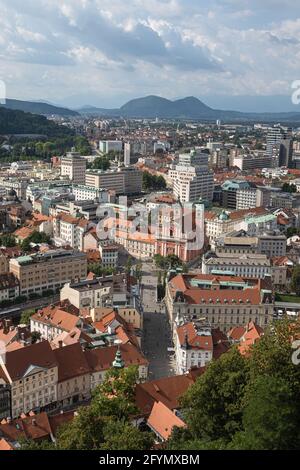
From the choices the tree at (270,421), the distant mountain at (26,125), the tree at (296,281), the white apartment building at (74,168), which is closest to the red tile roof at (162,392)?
the tree at (270,421)

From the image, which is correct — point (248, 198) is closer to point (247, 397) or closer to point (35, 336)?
point (35, 336)

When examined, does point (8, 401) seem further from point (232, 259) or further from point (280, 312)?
point (232, 259)

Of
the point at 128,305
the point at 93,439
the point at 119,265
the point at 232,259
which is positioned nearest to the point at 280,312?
the point at 232,259

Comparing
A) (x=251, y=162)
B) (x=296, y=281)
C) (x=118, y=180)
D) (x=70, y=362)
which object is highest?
(x=251, y=162)

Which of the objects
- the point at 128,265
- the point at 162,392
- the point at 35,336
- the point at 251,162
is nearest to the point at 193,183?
the point at 128,265

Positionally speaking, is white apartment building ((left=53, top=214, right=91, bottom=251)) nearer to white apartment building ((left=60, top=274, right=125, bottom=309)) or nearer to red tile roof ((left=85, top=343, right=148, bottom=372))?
white apartment building ((left=60, top=274, right=125, bottom=309))

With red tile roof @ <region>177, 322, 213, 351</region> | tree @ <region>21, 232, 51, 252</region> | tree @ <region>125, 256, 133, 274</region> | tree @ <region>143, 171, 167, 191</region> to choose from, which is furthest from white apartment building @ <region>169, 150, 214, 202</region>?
red tile roof @ <region>177, 322, 213, 351</region>
